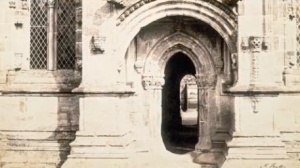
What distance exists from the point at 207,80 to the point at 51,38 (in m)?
3.95

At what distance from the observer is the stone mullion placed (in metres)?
11.6

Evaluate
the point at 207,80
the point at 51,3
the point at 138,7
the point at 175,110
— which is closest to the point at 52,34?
the point at 51,3

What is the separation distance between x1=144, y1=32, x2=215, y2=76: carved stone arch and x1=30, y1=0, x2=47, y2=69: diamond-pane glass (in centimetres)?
271

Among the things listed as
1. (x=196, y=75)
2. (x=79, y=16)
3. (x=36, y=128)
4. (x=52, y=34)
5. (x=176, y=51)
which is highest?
(x=79, y=16)

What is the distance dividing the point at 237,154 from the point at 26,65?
220 inches

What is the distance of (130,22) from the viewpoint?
33.6 ft

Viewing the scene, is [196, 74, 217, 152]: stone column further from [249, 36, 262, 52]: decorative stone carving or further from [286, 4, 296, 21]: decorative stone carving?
[286, 4, 296, 21]: decorative stone carving

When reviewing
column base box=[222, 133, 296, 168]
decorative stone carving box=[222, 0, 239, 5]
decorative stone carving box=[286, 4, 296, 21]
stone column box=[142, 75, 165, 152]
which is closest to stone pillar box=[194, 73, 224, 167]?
stone column box=[142, 75, 165, 152]

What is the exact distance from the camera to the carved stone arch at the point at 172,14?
33.0ft

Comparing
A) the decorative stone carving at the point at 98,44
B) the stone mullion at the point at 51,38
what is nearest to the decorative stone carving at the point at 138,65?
the decorative stone carving at the point at 98,44


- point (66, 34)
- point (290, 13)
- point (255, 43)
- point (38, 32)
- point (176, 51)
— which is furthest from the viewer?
point (38, 32)

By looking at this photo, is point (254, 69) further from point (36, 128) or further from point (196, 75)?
point (36, 128)

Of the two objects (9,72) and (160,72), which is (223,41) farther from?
(9,72)

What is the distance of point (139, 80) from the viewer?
1113cm
